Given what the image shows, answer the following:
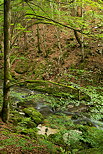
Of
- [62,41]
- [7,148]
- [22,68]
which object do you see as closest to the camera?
[7,148]

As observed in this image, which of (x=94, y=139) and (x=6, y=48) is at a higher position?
(x=6, y=48)

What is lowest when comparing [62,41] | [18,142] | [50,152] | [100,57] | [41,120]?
[41,120]

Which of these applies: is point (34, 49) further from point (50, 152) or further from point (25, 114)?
point (50, 152)

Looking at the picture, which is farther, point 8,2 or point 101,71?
point 101,71

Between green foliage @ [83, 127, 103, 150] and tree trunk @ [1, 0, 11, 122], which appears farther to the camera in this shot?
tree trunk @ [1, 0, 11, 122]

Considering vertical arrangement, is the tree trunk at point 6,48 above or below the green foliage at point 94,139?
above

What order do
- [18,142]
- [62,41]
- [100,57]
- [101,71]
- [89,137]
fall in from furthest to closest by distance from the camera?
[62,41]
[100,57]
[101,71]
[89,137]
[18,142]

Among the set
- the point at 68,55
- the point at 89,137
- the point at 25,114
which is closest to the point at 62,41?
the point at 68,55

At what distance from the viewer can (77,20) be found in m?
4.58

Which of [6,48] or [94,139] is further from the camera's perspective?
[6,48]

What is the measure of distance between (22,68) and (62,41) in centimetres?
625

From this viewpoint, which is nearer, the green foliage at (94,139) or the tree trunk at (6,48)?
the green foliage at (94,139)

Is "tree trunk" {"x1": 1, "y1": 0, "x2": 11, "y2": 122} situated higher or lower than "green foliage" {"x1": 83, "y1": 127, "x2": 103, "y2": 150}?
higher

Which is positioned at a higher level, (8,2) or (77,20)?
(8,2)
